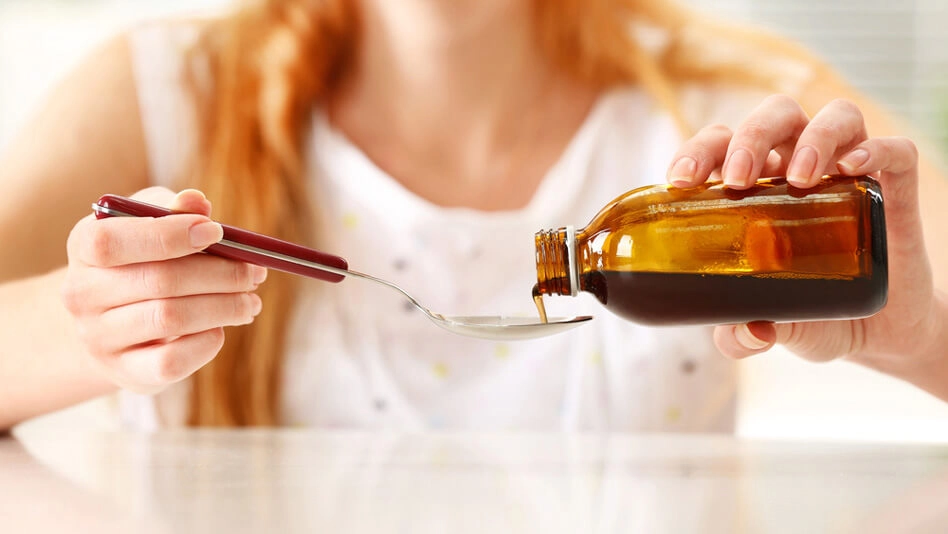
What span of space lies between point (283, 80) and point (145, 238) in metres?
0.72

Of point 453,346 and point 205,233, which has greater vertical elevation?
point 205,233

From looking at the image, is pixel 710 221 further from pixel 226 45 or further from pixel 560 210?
pixel 226 45

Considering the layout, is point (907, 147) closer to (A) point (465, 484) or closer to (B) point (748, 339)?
(B) point (748, 339)

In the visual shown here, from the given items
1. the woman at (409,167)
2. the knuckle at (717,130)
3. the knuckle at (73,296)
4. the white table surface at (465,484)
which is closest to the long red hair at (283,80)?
the woman at (409,167)

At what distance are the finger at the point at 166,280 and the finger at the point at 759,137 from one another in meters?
0.34

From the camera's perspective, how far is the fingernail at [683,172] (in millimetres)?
595

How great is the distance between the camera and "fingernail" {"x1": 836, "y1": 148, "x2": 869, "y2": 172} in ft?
1.96

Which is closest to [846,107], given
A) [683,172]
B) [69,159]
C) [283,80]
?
[683,172]

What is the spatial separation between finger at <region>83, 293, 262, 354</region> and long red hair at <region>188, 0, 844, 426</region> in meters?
0.54

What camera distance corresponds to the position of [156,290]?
0.60 meters

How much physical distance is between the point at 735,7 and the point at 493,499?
8.23 feet

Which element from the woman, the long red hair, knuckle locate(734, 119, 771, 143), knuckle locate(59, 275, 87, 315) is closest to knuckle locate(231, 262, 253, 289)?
knuckle locate(59, 275, 87, 315)

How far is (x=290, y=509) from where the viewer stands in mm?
591

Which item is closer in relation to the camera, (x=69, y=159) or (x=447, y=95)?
(x=69, y=159)
